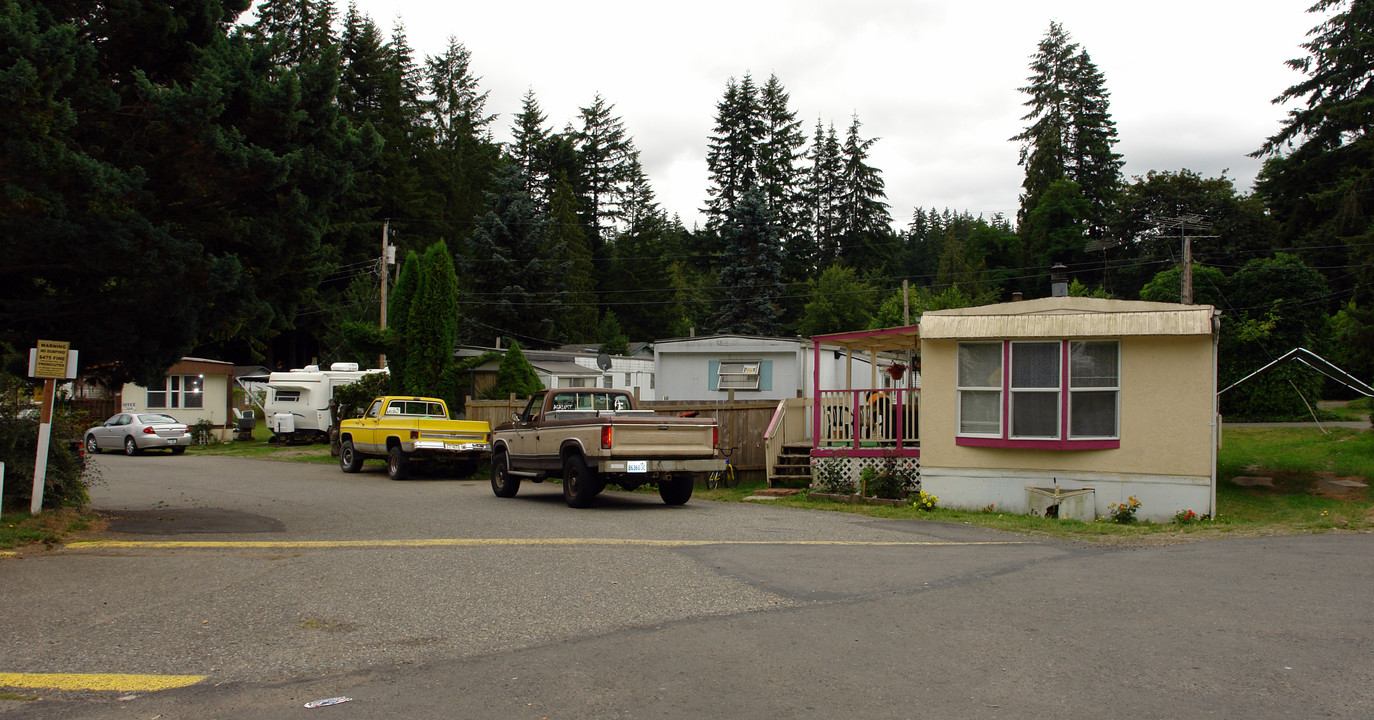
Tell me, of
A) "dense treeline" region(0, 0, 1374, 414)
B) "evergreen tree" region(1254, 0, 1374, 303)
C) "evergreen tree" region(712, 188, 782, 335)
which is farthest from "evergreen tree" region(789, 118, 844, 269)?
"evergreen tree" region(1254, 0, 1374, 303)

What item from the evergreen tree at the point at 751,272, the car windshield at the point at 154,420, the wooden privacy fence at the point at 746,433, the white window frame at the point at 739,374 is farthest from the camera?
the evergreen tree at the point at 751,272

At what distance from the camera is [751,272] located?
53938 millimetres

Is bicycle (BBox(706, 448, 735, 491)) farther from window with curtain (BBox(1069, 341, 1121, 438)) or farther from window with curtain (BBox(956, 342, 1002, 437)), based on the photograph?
window with curtain (BBox(1069, 341, 1121, 438))

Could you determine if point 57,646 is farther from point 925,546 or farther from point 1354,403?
point 1354,403

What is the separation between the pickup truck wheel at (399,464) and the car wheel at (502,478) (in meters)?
4.29

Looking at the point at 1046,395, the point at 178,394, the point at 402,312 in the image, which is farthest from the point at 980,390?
the point at 178,394

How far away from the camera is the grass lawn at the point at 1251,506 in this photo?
1181 cm

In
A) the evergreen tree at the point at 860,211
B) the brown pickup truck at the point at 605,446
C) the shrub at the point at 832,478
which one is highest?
the evergreen tree at the point at 860,211

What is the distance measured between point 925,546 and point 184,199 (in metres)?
9.58

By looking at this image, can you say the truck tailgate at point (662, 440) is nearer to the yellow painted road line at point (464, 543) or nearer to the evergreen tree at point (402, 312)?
the yellow painted road line at point (464, 543)

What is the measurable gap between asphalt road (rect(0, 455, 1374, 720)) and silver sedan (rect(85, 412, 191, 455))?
19.4 meters

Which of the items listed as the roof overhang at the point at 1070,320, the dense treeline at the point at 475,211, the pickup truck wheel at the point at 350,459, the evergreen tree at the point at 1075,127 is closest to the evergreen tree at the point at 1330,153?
the dense treeline at the point at 475,211

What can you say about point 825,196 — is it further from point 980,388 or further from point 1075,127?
point 980,388

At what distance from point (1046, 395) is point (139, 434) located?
26448 millimetres
